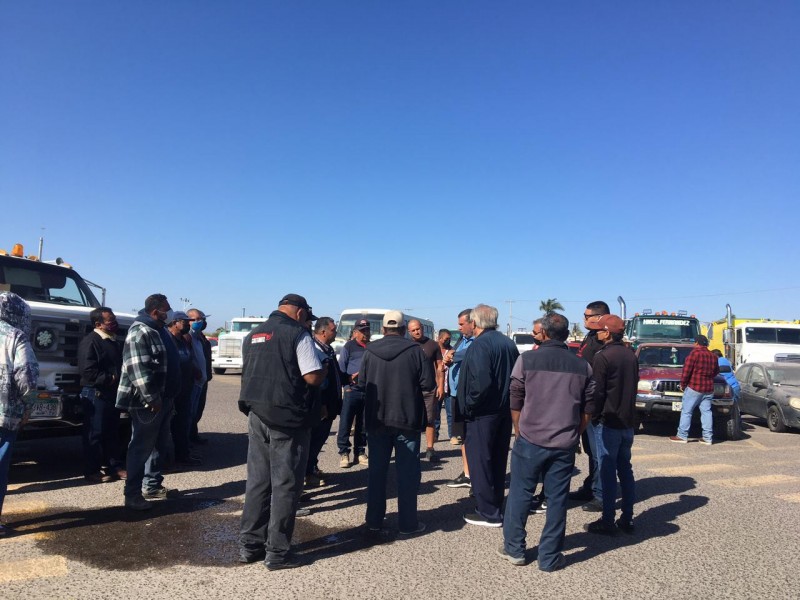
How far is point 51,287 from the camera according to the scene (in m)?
8.52

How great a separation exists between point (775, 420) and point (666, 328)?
6044mm

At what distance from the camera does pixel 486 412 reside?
568 centimetres

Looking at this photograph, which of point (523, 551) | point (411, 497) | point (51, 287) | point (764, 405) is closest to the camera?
point (523, 551)

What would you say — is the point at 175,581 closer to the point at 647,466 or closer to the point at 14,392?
the point at 14,392

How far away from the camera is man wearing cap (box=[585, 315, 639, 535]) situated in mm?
5418

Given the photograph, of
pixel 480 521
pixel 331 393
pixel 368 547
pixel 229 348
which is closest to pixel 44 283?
pixel 331 393

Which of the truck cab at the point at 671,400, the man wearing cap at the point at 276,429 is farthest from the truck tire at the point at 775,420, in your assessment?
the man wearing cap at the point at 276,429

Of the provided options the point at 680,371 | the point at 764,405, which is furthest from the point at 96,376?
the point at 764,405

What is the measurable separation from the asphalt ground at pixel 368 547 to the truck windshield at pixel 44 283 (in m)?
2.24

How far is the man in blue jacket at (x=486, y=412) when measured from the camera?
5629 millimetres

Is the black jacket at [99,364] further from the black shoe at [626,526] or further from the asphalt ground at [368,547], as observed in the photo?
the black shoe at [626,526]

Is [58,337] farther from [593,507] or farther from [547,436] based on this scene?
[593,507]

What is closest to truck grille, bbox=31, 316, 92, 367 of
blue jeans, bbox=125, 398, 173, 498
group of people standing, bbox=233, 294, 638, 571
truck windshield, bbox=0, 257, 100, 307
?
truck windshield, bbox=0, 257, 100, 307

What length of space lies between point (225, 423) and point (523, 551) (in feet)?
27.4
